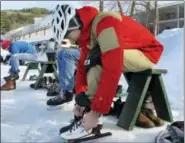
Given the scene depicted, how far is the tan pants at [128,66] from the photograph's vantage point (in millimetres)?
2195

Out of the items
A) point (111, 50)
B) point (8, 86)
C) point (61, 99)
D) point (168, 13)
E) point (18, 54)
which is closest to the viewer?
point (111, 50)

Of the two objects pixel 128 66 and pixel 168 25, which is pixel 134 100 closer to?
pixel 128 66

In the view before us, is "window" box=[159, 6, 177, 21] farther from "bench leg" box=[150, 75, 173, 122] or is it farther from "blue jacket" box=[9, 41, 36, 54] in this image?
"bench leg" box=[150, 75, 173, 122]

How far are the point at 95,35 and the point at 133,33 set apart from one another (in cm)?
31

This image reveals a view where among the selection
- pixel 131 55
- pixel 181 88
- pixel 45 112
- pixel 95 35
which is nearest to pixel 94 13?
pixel 95 35

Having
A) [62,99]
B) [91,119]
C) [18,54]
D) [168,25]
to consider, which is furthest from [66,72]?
[168,25]

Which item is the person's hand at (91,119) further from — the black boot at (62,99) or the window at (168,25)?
the window at (168,25)

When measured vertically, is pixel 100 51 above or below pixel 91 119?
above

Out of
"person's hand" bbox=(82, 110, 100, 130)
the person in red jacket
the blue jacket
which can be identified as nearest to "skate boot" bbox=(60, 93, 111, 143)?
the person in red jacket

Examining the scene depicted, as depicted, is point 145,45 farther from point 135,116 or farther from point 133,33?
point 135,116

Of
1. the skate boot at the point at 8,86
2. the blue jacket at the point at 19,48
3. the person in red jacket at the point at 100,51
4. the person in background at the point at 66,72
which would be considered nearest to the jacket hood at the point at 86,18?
the person in red jacket at the point at 100,51

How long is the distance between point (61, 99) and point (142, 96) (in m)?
1.21

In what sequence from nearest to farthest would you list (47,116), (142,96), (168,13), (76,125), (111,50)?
(111,50)
(76,125)
(142,96)
(47,116)
(168,13)

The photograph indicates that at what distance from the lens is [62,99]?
3707 millimetres
